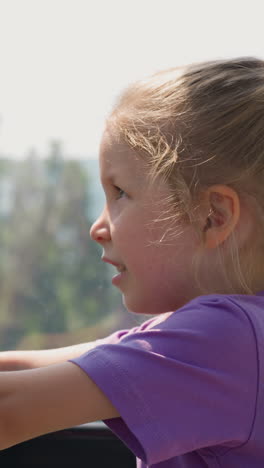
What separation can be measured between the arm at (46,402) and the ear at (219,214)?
0.26m

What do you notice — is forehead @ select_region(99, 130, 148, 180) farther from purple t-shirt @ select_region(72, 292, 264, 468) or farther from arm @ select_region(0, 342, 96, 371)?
arm @ select_region(0, 342, 96, 371)

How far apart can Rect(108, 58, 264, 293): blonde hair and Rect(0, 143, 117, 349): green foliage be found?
2.39ft

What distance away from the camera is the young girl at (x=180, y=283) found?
66 centimetres

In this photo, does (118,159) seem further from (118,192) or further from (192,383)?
(192,383)

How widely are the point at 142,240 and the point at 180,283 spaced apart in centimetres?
8

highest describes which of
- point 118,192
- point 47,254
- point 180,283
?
point 118,192

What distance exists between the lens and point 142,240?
0.84 metres

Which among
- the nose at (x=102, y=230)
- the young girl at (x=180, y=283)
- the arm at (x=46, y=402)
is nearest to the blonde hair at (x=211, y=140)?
the young girl at (x=180, y=283)

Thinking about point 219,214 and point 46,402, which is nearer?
point 46,402

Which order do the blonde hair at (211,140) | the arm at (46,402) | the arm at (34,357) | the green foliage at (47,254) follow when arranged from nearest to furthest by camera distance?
the arm at (46,402)
the blonde hair at (211,140)
the arm at (34,357)
the green foliage at (47,254)

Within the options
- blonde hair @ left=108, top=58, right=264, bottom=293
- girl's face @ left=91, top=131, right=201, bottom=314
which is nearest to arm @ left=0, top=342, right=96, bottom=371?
girl's face @ left=91, top=131, right=201, bottom=314

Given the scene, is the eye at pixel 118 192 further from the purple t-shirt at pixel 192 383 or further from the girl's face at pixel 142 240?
the purple t-shirt at pixel 192 383

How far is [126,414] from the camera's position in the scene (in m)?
0.66

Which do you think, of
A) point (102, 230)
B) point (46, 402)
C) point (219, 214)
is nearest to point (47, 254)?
point (102, 230)
